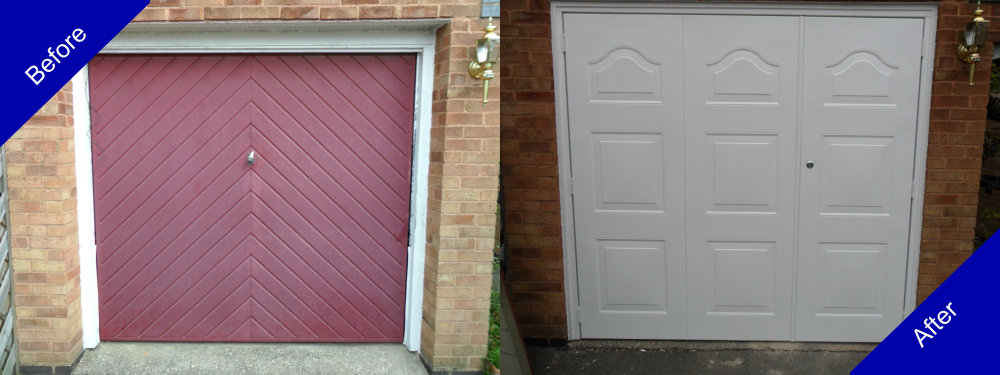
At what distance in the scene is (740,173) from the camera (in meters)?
4.46

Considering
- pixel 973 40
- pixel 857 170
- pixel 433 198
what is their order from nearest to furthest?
pixel 973 40
pixel 857 170
pixel 433 198

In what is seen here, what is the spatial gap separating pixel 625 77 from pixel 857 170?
1272 mm

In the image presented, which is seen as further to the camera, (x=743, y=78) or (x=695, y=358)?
(x=695, y=358)

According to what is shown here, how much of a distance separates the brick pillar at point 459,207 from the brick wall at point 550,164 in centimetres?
30

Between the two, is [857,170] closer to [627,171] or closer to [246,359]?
[627,171]

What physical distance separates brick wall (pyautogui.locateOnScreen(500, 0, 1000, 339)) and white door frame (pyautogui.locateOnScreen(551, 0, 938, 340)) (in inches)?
1.2

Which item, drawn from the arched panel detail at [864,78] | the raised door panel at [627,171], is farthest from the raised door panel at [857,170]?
the raised door panel at [627,171]

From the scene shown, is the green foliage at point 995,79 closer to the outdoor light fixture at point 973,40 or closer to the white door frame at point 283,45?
the outdoor light fixture at point 973,40

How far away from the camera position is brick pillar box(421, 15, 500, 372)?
430 centimetres

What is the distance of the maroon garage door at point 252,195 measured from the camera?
15.2ft

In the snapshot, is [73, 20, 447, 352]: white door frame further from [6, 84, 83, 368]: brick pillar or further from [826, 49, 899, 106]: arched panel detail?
[826, 49, 899, 106]: arched panel detail

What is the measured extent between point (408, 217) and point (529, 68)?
1.08m

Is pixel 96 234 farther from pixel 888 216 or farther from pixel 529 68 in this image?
pixel 888 216

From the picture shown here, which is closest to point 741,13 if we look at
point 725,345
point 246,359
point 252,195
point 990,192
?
point 990,192
